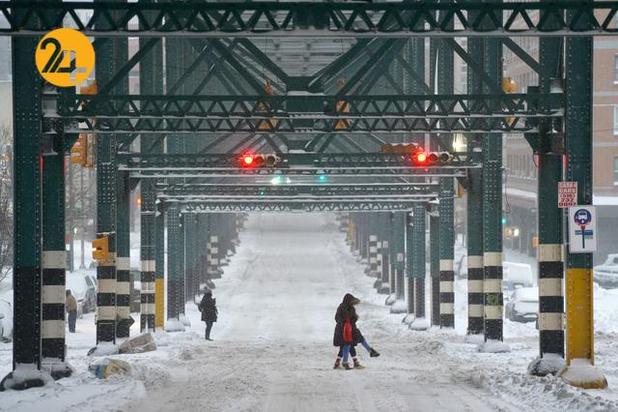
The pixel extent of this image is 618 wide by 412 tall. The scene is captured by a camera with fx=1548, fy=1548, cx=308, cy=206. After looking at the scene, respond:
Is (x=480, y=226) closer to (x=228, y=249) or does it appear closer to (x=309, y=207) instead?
(x=309, y=207)

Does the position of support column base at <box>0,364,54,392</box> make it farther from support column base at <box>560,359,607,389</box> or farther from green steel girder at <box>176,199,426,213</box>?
green steel girder at <box>176,199,426,213</box>

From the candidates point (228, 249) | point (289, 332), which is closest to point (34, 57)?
point (289, 332)

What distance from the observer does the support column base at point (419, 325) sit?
172 ft

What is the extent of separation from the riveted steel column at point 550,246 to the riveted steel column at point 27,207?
8425 mm

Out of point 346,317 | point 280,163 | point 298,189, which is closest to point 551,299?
point 346,317

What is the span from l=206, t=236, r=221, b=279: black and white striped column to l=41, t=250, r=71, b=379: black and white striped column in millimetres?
61400

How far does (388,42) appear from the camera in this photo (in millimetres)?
31984

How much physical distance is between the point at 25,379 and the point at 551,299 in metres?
8.92

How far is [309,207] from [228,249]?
39337 millimetres

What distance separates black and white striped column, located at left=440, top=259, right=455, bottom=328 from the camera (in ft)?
152

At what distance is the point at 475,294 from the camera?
40156 millimetres

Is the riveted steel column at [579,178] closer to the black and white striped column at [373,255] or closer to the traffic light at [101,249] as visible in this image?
the traffic light at [101,249]

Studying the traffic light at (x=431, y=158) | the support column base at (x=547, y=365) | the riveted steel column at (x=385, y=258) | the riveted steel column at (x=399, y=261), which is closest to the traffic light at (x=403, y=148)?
the traffic light at (x=431, y=158)

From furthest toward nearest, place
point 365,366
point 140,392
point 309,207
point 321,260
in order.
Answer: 1. point 321,260
2. point 309,207
3. point 365,366
4. point 140,392
